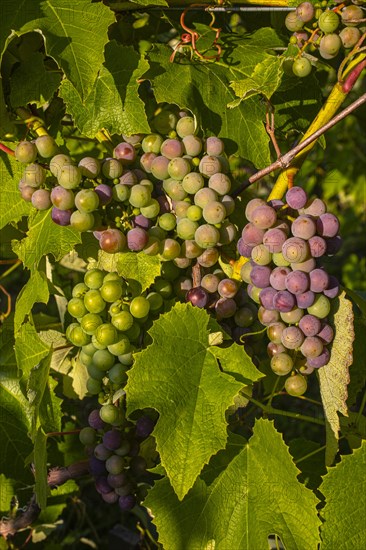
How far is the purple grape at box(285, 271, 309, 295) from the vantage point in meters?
0.99

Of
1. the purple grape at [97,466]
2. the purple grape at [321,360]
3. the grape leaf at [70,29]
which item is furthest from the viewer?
the purple grape at [97,466]

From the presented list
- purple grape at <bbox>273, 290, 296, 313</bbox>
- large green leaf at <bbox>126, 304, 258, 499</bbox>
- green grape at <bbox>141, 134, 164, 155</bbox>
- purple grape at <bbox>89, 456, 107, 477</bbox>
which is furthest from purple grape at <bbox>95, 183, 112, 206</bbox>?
purple grape at <bbox>89, 456, 107, 477</bbox>

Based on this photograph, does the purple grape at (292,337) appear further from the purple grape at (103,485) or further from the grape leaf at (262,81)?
the purple grape at (103,485)

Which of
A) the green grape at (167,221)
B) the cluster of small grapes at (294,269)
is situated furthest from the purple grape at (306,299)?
the green grape at (167,221)

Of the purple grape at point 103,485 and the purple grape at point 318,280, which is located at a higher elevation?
the purple grape at point 318,280

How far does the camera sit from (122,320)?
108cm

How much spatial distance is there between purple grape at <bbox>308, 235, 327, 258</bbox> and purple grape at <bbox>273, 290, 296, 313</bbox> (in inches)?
2.8

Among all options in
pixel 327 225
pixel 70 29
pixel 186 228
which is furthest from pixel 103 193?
pixel 327 225

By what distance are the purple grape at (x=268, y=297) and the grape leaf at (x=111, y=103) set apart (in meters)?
0.32

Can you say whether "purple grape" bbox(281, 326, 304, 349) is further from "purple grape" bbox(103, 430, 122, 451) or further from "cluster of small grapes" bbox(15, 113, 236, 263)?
"purple grape" bbox(103, 430, 122, 451)

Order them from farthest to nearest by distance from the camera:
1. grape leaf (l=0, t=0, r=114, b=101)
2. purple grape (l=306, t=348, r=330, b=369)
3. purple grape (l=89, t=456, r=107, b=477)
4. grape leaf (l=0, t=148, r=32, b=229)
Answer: purple grape (l=89, t=456, r=107, b=477), grape leaf (l=0, t=148, r=32, b=229), purple grape (l=306, t=348, r=330, b=369), grape leaf (l=0, t=0, r=114, b=101)

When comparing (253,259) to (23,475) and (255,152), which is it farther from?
(23,475)

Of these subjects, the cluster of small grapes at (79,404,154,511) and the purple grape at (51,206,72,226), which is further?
the cluster of small grapes at (79,404,154,511)

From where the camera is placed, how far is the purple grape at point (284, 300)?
1008 millimetres
